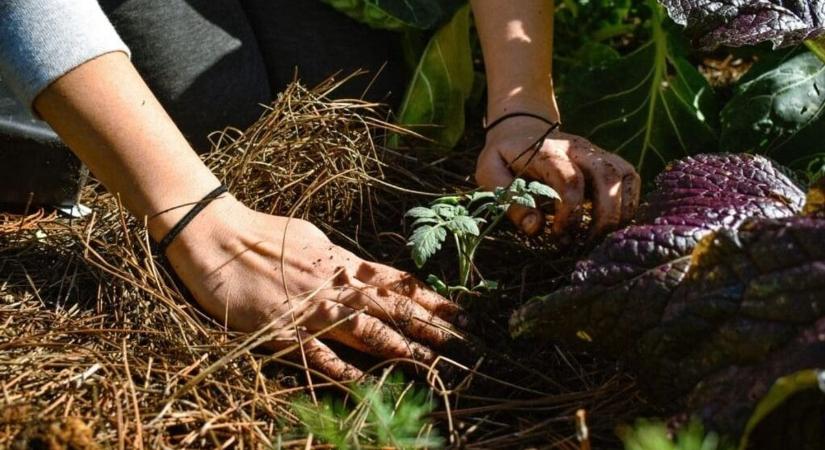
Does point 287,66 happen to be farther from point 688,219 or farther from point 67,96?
point 688,219

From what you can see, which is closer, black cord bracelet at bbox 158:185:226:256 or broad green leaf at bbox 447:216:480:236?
broad green leaf at bbox 447:216:480:236

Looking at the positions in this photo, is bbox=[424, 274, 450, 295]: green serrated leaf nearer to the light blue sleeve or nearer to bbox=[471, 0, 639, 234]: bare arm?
bbox=[471, 0, 639, 234]: bare arm

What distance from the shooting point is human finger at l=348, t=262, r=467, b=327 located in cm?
154

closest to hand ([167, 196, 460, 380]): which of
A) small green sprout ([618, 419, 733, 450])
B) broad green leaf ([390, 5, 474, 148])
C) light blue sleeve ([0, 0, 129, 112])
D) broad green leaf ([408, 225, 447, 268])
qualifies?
broad green leaf ([408, 225, 447, 268])

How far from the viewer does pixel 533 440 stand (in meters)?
1.35

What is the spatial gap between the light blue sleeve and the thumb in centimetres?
75

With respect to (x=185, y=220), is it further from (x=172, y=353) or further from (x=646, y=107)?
(x=646, y=107)

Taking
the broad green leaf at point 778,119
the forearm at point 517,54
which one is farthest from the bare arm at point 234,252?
the broad green leaf at point 778,119

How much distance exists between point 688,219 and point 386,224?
71 cm

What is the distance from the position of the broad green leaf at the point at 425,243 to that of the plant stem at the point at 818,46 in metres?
0.95

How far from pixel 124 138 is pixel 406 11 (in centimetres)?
90

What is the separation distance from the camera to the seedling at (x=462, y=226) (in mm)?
1454

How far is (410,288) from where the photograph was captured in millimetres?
1554

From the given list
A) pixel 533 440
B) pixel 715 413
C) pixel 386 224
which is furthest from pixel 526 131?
pixel 715 413
